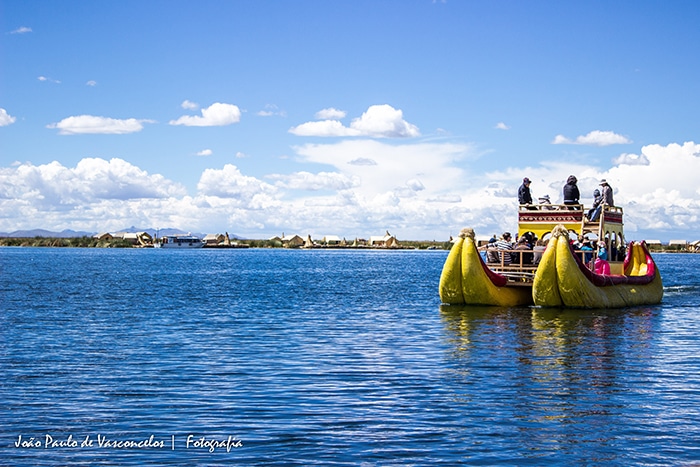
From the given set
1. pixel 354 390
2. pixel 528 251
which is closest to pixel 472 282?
pixel 528 251

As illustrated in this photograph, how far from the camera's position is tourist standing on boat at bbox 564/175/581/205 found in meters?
34.2

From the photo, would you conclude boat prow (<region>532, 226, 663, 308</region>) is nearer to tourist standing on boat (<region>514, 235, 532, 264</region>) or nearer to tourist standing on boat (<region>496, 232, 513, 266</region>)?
tourist standing on boat (<region>514, 235, 532, 264</region>)

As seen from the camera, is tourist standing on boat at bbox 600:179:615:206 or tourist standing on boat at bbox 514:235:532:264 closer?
tourist standing on boat at bbox 514:235:532:264

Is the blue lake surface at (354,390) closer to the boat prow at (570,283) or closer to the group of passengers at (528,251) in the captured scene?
the boat prow at (570,283)

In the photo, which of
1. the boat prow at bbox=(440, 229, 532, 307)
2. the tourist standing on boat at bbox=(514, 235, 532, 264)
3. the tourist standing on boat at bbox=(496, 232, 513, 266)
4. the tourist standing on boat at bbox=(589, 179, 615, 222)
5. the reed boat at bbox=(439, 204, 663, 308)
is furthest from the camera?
the tourist standing on boat at bbox=(589, 179, 615, 222)

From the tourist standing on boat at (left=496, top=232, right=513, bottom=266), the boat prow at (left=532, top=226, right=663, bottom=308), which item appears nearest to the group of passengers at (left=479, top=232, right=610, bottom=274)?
the tourist standing on boat at (left=496, top=232, right=513, bottom=266)

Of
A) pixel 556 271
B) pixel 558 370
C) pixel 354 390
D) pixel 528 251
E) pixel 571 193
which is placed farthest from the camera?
pixel 571 193

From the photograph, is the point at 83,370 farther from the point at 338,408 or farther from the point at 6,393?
the point at 338,408

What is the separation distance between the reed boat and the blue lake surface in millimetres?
1117

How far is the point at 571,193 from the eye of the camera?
34219 mm

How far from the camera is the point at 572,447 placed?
38.7 ft

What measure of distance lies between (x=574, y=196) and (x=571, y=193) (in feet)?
0.61

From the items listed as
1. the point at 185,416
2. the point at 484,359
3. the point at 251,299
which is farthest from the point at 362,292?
the point at 185,416

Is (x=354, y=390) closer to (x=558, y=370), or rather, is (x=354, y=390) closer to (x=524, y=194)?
(x=558, y=370)
